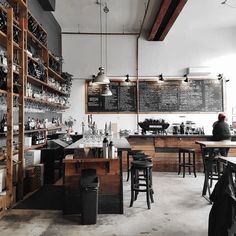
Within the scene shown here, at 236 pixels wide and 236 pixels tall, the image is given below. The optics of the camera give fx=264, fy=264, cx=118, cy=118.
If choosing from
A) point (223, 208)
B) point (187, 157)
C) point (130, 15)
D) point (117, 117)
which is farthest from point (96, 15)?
point (223, 208)

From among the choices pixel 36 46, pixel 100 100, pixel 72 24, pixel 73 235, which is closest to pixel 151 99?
pixel 100 100

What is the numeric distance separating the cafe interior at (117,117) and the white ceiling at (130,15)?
0.03 metres

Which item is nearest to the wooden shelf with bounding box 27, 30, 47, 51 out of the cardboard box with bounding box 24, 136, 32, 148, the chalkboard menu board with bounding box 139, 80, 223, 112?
the cardboard box with bounding box 24, 136, 32, 148

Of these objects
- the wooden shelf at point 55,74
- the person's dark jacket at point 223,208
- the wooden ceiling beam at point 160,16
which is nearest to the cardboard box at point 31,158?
the wooden shelf at point 55,74

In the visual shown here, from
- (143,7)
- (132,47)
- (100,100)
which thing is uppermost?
(143,7)

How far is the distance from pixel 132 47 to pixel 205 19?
226 cm

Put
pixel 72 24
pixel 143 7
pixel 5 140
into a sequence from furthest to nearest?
pixel 72 24 < pixel 143 7 < pixel 5 140

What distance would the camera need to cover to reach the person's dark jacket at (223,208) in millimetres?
2238

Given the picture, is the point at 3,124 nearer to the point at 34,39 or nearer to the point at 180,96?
the point at 34,39

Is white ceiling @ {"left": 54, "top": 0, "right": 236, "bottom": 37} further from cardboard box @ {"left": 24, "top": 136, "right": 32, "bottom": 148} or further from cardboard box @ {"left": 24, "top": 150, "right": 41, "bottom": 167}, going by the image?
cardboard box @ {"left": 24, "top": 150, "right": 41, "bottom": 167}

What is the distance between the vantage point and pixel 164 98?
27.1 feet

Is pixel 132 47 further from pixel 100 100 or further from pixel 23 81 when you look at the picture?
pixel 23 81

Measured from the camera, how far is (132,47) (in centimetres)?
830

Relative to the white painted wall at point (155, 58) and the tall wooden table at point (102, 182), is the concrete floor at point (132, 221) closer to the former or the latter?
the tall wooden table at point (102, 182)
